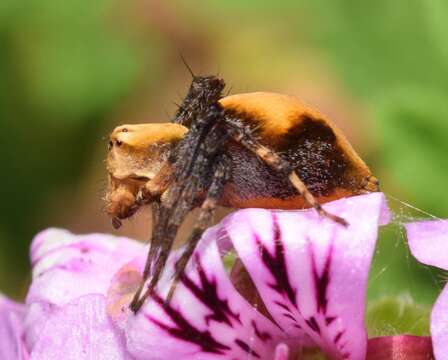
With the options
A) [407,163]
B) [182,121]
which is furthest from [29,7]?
[182,121]

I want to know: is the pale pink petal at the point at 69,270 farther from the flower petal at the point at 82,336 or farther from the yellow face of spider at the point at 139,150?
the yellow face of spider at the point at 139,150

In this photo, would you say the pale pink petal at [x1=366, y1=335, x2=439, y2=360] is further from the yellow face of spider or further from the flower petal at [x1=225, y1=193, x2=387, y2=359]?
the yellow face of spider

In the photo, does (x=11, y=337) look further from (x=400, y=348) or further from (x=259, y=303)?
(x=400, y=348)

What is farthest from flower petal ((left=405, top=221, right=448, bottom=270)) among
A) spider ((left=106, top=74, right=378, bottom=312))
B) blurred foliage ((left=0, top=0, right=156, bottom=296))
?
blurred foliage ((left=0, top=0, right=156, bottom=296))

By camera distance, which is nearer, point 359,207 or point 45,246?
point 359,207

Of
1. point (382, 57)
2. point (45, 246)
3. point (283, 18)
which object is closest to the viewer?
point (45, 246)

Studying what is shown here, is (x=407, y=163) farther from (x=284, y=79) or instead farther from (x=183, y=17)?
(x=183, y=17)
